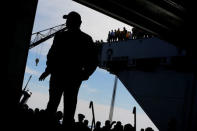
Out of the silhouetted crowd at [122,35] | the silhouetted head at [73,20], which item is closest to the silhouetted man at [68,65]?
the silhouetted head at [73,20]

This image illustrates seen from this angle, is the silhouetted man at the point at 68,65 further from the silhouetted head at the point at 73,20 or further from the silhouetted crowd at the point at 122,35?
the silhouetted crowd at the point at 122,35

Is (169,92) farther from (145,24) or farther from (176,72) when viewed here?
(145,24)

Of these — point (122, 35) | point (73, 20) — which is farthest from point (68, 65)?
point (122, 35)

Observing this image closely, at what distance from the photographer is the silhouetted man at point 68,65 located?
13.3 ft

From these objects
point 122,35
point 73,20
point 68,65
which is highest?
point 122,35

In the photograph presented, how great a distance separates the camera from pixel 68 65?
4.14 meters

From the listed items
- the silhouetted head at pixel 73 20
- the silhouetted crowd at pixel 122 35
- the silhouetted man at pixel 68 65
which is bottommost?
the silhouetted man at pixel 68 65

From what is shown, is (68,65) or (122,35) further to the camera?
(122,35)

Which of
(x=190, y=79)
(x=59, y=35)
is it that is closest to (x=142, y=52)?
(x=190, y=79)

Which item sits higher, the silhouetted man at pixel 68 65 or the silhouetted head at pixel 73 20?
the silhouetted head at pixel 73 20

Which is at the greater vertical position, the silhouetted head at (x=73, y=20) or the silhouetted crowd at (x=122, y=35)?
the silhouetted crowd at (x=122, y=35)

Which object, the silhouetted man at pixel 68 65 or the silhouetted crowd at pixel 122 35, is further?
the silhouetted crowd at pixel 122 35

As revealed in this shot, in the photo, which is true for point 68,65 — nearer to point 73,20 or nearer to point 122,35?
point 73,20

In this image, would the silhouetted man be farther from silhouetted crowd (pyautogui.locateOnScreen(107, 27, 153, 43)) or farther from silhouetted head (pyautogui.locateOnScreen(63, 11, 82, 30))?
silhouetted crowd (pyautogui.locateOnScreen(107, 27, 153, 43))
